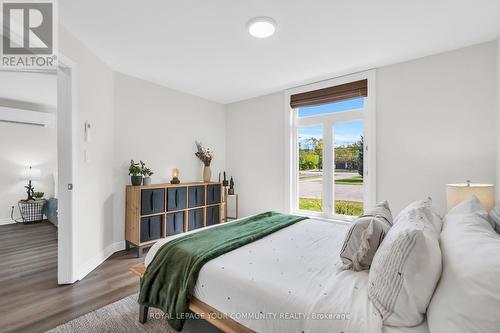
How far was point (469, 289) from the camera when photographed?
768mm

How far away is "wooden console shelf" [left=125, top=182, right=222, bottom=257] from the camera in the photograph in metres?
3.07

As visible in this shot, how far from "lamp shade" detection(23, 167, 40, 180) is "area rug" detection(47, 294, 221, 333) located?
4.75 m

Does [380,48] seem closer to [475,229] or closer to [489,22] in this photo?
[489,22]

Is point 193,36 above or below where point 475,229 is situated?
above

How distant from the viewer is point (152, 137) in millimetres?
3607

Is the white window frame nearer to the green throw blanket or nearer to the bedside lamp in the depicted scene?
the green throw blanket

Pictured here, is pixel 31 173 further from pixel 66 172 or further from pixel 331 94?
pixel 331 94

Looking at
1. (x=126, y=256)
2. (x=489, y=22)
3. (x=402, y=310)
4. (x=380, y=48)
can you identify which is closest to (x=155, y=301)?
(x=402, y=310)

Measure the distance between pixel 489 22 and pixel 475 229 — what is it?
209 cm

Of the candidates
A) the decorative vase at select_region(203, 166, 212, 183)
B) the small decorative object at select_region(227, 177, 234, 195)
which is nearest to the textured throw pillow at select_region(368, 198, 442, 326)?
the decorative vase at select_region(203, 166, 212, 183)

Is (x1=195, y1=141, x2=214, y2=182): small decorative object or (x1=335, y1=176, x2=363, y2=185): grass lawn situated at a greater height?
(x1=195, y1=141, x2=214, y2=182): small decorative object

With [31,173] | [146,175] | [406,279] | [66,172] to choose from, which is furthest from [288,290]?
[31,173]

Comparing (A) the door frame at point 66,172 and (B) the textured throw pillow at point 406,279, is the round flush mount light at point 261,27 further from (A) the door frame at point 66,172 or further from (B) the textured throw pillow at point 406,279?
(B) the textured throw pillow at point 406,279

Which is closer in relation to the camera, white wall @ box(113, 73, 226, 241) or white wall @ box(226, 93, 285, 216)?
white wall @ box(113, 73, 226, 241)
